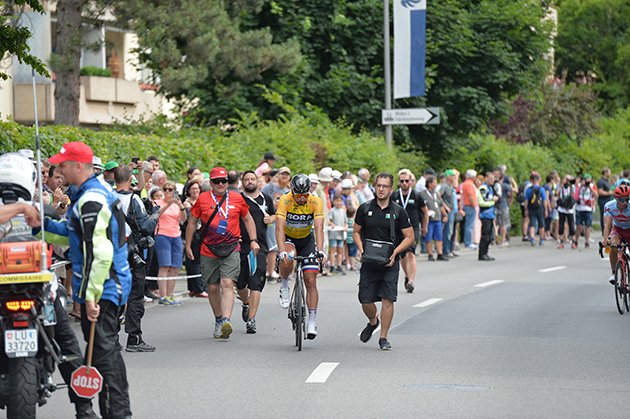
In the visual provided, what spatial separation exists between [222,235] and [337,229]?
8.21 m

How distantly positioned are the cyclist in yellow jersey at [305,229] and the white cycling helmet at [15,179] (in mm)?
4249

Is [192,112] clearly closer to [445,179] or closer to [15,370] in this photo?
[445,179]

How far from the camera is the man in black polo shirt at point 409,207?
50.6 ft

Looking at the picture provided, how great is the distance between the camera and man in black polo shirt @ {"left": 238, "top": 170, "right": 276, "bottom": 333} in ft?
36.2

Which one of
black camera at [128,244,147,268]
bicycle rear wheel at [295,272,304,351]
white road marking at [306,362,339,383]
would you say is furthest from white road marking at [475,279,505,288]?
black camera at [128,244,147,268]

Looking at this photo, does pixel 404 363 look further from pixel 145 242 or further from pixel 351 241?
pixel 351 241

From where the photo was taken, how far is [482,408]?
7.07 m

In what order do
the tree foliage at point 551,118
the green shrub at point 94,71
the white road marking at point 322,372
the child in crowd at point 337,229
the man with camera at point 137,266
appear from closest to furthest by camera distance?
the white road marking at point 322,372, the man with camera at point 137,266, the child in crowd at point 337,229, the green shrub at point 94,71, the tree foliage at point 551,118

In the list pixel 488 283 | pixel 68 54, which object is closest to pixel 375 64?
pixel 68 54

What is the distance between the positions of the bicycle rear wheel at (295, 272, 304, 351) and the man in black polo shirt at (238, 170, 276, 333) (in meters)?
1.06

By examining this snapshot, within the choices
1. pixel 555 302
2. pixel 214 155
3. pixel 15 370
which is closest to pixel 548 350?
pixel 555 302

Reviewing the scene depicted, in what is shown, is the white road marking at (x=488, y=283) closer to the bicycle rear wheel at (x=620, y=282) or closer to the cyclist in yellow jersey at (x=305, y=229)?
the bicycle rear wheel at (x=620, y=282)

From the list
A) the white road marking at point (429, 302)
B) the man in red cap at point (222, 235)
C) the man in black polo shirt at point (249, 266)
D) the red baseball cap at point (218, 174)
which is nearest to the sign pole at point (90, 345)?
the man in red cap at point (222, 235)

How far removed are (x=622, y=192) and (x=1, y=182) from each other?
9.00 meters
